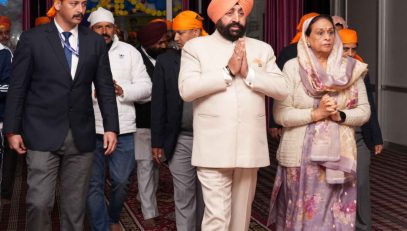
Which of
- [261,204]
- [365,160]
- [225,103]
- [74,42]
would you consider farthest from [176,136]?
[261,204]

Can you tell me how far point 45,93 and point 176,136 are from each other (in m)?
1.05

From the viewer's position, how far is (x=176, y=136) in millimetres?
4441

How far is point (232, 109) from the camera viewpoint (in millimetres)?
3605

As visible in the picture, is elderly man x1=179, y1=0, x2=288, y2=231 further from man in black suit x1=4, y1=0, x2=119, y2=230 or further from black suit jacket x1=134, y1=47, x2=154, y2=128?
black suit jacket x1=134, y1=47, x2=154, y2=128

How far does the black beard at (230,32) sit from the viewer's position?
3650 mm

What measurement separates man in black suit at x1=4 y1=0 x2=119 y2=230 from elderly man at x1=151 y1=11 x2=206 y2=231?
0.78 metres

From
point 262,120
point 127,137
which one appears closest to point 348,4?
point 127,137

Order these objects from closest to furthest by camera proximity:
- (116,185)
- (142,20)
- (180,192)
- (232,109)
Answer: (232,109) → (180,192) → (116,185) → (142,20)

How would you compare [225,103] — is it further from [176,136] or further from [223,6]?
[176,136]

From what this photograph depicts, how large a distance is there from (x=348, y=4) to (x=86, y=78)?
8.47 meters

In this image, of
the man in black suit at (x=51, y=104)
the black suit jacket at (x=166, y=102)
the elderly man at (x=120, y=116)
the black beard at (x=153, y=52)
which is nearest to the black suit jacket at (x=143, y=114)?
the elderly man at (x=120, y=116)

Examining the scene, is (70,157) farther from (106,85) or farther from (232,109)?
(232,109)

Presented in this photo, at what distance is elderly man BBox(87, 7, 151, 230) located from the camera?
15.3 ft

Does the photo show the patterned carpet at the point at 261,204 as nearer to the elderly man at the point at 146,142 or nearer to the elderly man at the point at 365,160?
the elderly man at the point at 146,142
